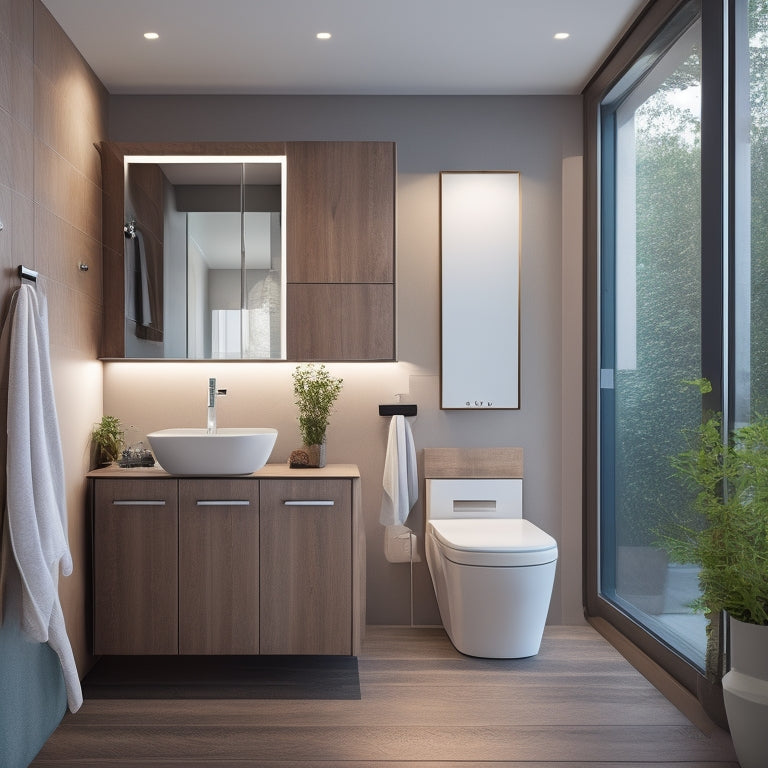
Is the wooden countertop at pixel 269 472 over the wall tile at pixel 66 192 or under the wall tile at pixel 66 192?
under

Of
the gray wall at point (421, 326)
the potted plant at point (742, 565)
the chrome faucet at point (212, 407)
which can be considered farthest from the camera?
the gray wall at point (421, 326)

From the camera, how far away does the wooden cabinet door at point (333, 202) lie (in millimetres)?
3316

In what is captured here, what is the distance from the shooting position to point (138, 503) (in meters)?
2.96

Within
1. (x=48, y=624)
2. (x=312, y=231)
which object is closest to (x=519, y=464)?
(x=312, y=231)

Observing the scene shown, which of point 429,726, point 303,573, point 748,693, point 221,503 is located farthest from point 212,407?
point 748,693

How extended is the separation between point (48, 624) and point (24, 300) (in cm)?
100

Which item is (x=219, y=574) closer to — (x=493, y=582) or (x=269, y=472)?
(x=269, y=472)

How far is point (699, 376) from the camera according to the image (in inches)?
101

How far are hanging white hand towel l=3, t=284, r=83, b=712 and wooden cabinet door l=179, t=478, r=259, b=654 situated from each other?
55 cm

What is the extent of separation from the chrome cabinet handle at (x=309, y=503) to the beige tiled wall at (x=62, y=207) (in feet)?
2.69

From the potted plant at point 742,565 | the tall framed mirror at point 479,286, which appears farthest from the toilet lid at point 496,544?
the potted plant at point 742,565

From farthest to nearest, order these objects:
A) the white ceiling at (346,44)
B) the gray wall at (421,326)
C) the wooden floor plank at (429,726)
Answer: the gray wall at (421,326) → the white ceiling at (346,44) → the wooden floor plank at (429,726)

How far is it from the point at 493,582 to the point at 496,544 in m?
0.15

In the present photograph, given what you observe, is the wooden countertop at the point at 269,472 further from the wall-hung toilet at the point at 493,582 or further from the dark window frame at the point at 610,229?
the dark window frame at the point at 610,229
